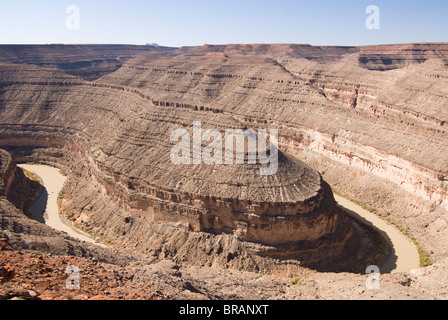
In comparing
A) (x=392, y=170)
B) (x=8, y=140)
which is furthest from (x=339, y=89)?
(x=8, y=140)

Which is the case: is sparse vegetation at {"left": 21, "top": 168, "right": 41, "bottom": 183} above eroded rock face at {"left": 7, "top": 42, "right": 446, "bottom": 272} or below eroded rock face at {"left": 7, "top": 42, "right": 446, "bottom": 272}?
below

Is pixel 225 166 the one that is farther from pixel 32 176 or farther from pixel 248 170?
pixel 32 176

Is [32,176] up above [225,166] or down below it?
below

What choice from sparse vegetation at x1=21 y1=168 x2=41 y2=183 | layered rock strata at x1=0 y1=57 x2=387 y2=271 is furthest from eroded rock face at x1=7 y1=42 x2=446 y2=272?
sparse vegetation at x1=21 y1=168 x2=41 y2=183

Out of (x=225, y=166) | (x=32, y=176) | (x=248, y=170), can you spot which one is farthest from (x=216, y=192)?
(x=32, y=176)

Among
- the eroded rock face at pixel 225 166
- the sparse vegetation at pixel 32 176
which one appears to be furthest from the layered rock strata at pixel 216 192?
the sparse vegetation at pixel 32 176

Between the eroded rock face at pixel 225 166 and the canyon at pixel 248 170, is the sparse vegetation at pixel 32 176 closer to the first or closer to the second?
the canyon at pixel 248 170

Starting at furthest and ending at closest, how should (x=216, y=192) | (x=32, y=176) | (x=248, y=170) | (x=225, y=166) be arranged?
(x=32, y=176) → (x=225, y=166) → (x=248, y=170) → (x=216, y=192)

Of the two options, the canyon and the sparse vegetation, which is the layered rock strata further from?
the sparse vegetation
